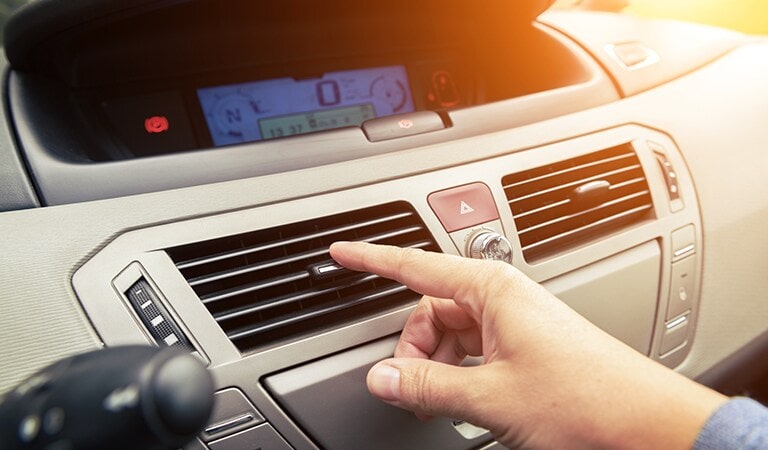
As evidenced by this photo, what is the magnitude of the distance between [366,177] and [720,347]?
1052 mm

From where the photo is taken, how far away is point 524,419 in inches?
24.4

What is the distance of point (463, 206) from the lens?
949mm

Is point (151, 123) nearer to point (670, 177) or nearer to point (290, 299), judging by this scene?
point (290, 299)

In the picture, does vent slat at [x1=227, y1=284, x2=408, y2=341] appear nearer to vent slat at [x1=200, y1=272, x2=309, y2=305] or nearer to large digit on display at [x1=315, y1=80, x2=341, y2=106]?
vent slat at [x1=200, y1=272, x2=309, y2=305]

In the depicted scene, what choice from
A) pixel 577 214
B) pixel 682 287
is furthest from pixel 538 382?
pixel 682 287

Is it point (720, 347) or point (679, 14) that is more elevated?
point (679, 14)

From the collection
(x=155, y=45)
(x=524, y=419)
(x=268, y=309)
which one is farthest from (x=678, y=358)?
(x=155, y=45)

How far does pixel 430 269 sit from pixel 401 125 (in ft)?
1.30

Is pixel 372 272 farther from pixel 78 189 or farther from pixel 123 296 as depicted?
pixel 78 189

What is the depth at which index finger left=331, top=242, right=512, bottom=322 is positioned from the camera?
0.70 m

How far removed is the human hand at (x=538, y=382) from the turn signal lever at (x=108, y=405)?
12.7 inches

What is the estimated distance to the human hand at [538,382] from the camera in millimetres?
590

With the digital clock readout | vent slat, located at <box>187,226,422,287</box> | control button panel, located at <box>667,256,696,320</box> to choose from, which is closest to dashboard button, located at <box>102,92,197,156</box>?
the digital clock readout

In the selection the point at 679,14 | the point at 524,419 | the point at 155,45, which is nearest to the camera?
the point at 524,419
